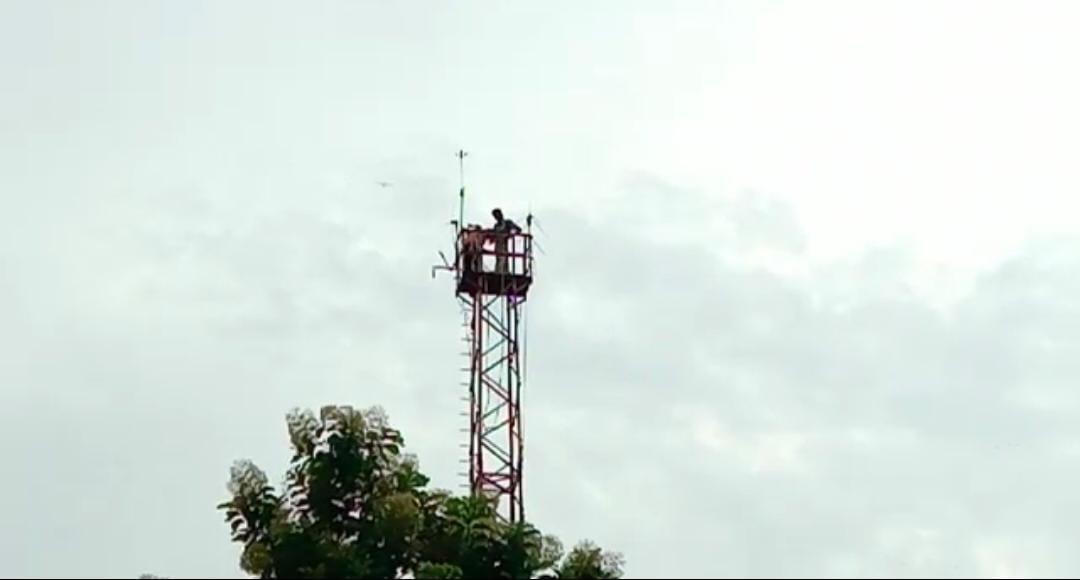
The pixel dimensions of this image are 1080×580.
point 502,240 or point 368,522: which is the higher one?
point 502,240

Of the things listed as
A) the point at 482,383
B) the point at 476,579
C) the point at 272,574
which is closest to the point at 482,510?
the point at 476,579

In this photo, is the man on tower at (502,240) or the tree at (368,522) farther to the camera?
the man on tower at (502,240)

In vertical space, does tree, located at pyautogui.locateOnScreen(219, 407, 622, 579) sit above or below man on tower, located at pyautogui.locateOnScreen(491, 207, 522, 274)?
below

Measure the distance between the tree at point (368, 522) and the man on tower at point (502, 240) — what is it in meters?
6.23

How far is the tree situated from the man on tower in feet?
20.4

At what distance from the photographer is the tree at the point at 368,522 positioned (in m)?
30.2

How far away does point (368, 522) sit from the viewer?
3081 centimetres

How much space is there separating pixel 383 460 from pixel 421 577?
2.58 meters

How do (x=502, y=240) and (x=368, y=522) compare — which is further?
(x=502, y=240)

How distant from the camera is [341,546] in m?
30.2

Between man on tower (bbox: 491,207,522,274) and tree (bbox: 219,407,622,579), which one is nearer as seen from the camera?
tree (bbox: 219,407,622,579)

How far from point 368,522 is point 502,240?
7.86 meters

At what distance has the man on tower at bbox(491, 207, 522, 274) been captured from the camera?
3681cm

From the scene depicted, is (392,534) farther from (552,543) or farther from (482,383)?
(482,383)
